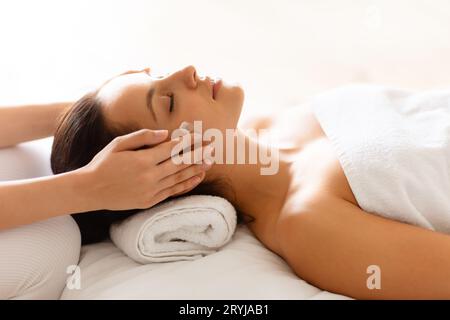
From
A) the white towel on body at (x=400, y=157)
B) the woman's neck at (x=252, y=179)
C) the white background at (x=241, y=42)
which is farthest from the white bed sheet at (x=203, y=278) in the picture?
the white background at (x=241, y=42)

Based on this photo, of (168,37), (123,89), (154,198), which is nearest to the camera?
(154,198)

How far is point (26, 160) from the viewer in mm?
1260

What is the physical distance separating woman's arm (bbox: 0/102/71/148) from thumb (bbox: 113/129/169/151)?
1.28 feet

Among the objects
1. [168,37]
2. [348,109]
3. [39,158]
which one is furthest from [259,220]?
[168,37]

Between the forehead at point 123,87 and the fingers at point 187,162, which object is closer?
the fingers at point 187,162

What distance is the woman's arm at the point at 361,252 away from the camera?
93 centimetres

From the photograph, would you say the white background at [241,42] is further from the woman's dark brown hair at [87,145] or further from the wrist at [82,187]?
the wrist at [82,187]

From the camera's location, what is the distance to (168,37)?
170cm

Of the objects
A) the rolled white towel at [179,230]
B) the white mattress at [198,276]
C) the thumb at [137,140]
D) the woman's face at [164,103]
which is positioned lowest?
the white mattress at [198,276]

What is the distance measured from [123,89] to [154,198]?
0.27 meters

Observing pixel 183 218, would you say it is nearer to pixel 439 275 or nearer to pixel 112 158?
pixel 112 158

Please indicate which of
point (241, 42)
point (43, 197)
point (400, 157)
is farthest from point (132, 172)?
point (241, 42)

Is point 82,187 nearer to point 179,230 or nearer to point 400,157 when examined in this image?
point 179,230

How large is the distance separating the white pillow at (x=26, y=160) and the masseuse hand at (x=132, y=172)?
0.29 metres
